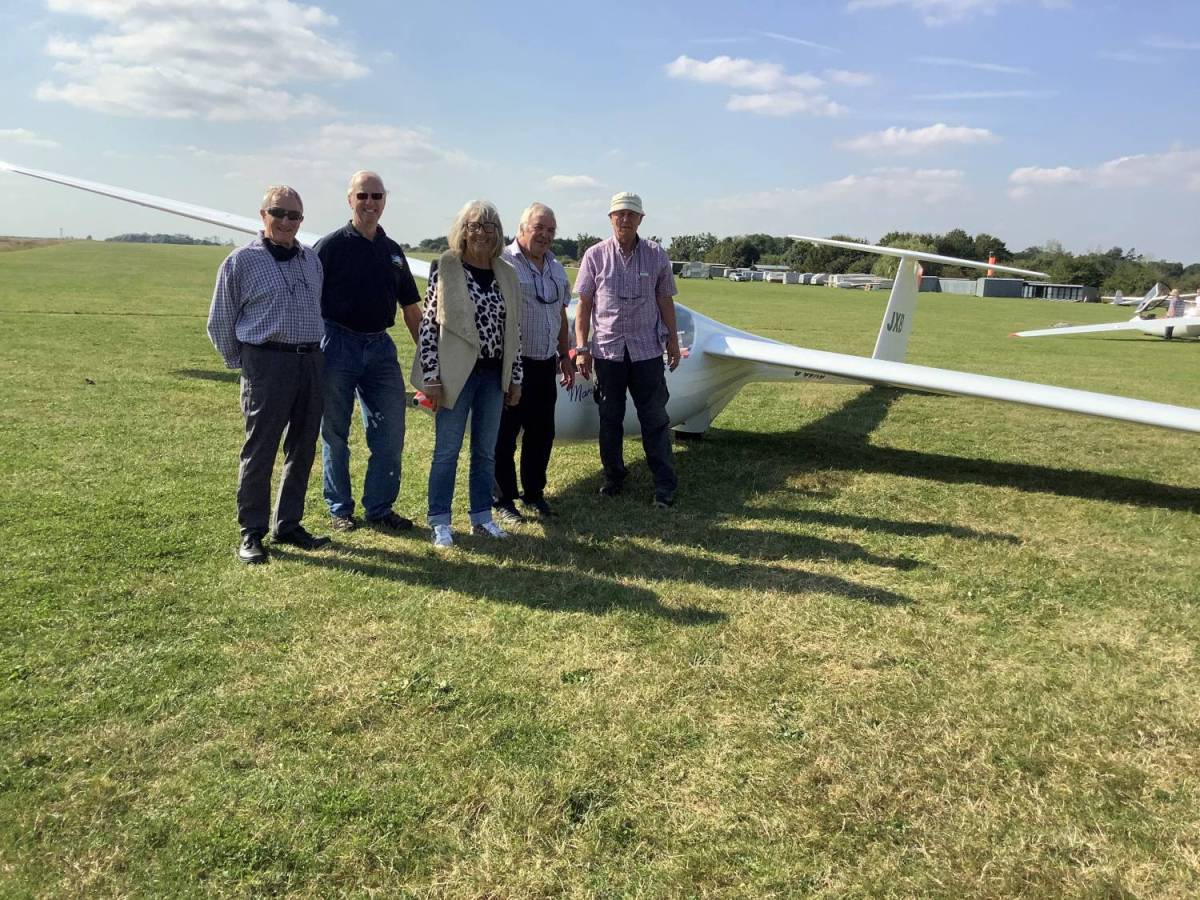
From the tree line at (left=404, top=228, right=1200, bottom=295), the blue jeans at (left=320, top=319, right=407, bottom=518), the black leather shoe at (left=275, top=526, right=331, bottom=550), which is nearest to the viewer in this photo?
the black leather shoe at (left=275, top=526, right=331, bottom=550)

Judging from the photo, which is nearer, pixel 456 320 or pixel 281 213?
pixel 281 213

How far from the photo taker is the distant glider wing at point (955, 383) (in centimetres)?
577

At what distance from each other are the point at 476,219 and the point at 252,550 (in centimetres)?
216

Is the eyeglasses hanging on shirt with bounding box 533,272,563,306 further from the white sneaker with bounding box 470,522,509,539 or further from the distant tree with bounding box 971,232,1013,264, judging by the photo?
the distant tree with bounding box 971,232,1013,264

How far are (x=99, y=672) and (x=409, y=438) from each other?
4.36 metres

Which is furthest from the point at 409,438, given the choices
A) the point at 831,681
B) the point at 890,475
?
the point at 831,681

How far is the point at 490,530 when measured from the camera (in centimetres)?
482

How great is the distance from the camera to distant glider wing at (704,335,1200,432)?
5.77 m

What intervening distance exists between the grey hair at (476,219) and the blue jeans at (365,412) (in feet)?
2.33

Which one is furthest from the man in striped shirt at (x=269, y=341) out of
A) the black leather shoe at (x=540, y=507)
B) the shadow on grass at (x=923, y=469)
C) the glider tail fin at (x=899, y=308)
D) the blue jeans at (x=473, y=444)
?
the glider tail fin at (x=899, y=308)

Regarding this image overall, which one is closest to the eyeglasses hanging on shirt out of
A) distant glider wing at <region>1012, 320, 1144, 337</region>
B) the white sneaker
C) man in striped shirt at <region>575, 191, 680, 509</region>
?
man in striped shirt at <region>575, 191, 680, 509</region>

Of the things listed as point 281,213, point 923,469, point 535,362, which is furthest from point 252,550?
point 923,469

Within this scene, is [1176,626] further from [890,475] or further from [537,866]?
[537,866]

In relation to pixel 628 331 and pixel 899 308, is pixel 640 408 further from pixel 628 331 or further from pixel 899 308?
pixel 899 308
